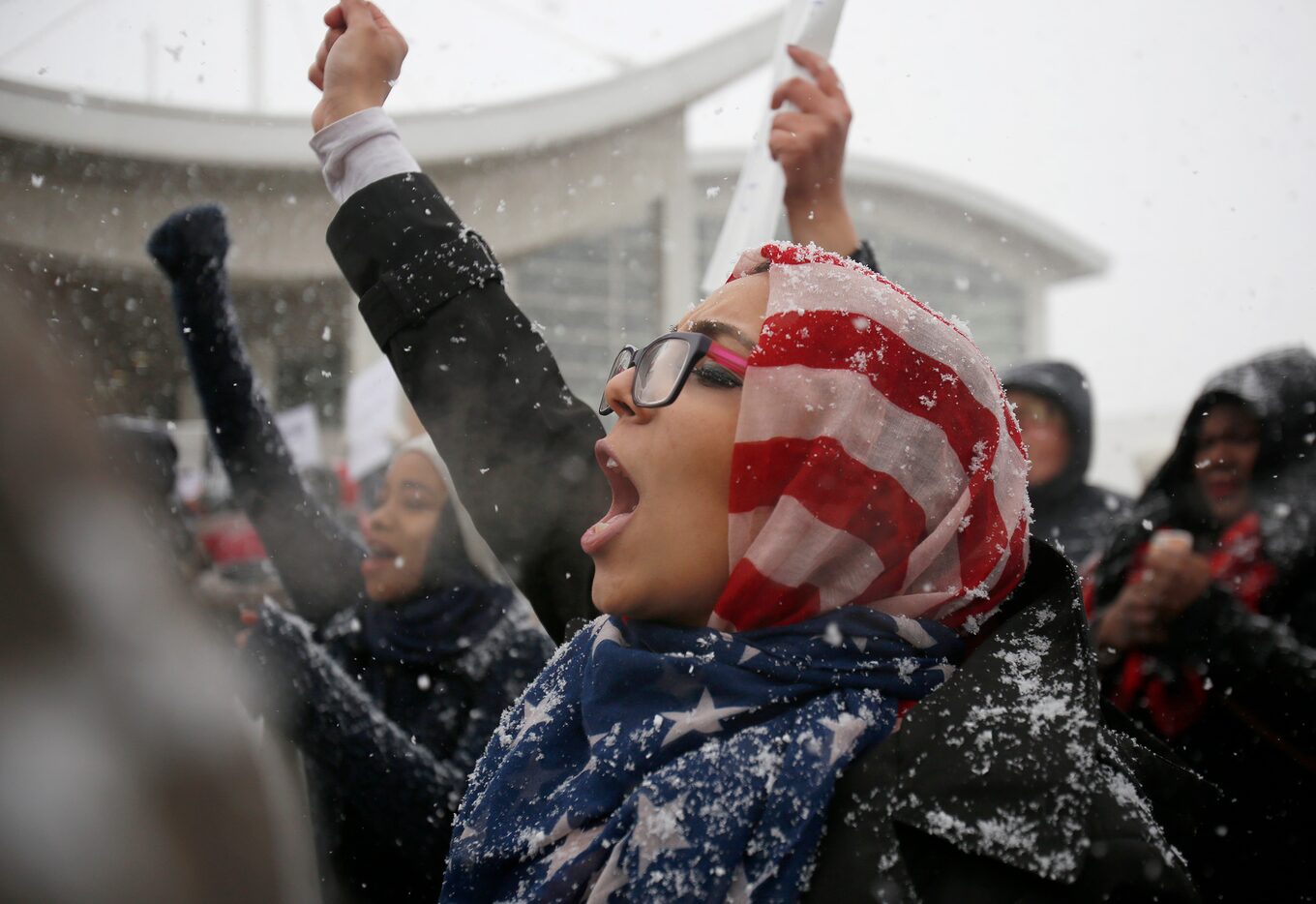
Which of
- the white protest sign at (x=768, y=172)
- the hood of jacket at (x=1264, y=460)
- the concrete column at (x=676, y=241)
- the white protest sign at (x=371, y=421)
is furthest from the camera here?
the concrete column at (x=676, y=241)

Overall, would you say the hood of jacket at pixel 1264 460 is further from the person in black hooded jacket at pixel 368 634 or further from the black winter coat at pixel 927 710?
the person in black hooded jacket at pixel 368 634

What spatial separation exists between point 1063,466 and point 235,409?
2910 mm

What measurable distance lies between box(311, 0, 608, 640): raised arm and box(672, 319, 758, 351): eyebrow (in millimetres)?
410

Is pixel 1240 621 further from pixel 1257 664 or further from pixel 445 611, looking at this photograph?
pixel 445 611

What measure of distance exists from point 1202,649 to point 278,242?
424cm

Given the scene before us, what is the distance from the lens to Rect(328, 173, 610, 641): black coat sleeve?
1480mm

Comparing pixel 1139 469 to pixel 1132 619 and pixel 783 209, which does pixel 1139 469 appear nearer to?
pixel 1132 619

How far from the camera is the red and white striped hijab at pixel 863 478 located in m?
1.12

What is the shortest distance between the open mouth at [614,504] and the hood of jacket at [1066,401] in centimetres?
254

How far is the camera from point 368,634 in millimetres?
2439

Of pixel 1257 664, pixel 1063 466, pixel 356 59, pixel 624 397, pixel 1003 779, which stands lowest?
pixel 1063 466

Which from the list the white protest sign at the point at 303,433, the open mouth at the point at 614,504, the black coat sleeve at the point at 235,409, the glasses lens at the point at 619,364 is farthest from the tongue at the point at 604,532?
the white protest sign at the point at 303,433

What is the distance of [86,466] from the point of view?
1.54ft

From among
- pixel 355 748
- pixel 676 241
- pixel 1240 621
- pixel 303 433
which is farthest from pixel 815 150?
pixel 676 241
